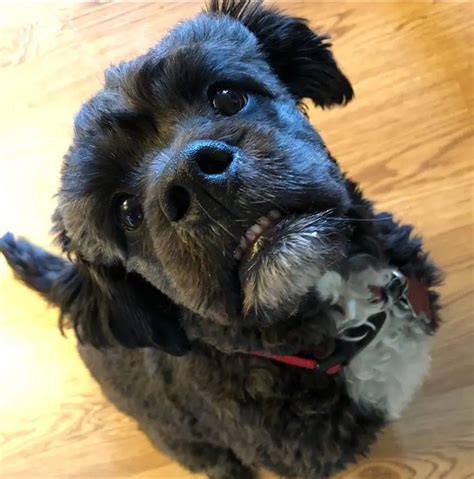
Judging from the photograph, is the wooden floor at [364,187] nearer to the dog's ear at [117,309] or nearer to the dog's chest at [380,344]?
the dog's chest at [380,344]

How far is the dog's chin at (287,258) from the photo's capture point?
110 cm

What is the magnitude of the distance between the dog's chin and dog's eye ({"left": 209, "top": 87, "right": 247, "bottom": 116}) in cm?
23

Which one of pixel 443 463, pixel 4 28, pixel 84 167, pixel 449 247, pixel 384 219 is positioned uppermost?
pixel 84 167

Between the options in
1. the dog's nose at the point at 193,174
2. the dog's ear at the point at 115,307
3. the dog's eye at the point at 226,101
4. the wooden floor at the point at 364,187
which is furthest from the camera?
the wooden floor at the point at 364,187

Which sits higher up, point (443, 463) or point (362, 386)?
point (362, 386)

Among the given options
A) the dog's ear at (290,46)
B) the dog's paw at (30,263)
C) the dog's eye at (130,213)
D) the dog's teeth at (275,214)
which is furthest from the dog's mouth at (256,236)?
the dog's paw at (30,263)

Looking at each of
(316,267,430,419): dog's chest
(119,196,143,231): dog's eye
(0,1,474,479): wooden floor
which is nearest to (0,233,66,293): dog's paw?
(0,1,474,479): wooden floor

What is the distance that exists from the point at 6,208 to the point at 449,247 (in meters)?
1.26

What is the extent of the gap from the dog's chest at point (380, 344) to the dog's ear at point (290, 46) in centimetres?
36

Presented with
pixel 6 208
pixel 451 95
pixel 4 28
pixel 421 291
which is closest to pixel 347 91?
pixel 421 291

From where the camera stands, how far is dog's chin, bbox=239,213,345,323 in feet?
3.61

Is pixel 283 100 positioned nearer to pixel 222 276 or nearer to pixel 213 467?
pixel 222 276

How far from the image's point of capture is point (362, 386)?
1479mm

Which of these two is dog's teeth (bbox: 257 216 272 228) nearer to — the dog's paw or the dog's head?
the dog's head
